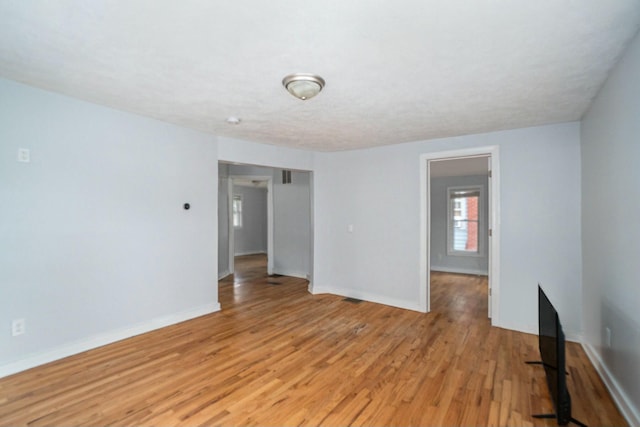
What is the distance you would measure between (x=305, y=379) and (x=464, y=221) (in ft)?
20.5

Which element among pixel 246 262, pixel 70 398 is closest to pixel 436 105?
pixel 70 398

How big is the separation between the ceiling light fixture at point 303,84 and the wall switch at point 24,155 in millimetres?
2275

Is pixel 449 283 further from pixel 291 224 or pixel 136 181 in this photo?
pixel 136 181

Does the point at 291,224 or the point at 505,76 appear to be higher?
the point at 505,76

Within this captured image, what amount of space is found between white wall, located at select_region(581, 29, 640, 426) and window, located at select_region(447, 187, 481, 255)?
4396 millimetres

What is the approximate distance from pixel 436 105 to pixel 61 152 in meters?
3.50

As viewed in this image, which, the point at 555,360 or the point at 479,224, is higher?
the point at 479,224

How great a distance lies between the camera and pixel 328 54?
1927mm

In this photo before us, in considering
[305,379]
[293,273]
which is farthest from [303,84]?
[293,273]

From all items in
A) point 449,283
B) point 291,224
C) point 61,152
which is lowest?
point 449,283

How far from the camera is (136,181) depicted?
3.26 m

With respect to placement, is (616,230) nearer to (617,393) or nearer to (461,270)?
(617,393)

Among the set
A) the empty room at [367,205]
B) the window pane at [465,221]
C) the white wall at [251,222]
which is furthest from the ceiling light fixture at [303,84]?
the white wall at [251,222]

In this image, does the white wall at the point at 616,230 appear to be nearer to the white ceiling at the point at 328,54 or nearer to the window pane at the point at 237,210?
the white ceiling at the point at 328,54
